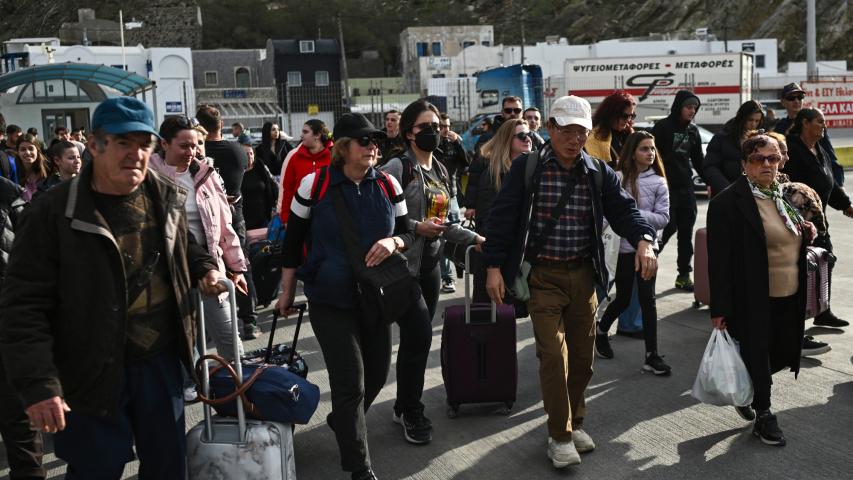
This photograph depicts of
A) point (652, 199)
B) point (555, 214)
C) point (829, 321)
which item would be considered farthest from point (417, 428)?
point (829, 321)

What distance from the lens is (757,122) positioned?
782 centimetres

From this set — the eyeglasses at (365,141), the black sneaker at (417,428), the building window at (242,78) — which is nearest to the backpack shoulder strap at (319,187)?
the eyeglasses at (365,141)

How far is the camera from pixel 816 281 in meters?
5.71

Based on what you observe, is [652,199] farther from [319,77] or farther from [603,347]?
[319,77]

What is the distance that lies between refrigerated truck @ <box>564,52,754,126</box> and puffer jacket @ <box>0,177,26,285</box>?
29.8m

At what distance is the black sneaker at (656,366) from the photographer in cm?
611

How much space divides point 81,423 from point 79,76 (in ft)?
75.3

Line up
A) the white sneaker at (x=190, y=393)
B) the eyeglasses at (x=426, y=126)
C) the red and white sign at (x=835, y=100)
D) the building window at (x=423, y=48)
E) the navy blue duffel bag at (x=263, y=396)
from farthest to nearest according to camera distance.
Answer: the building window at (x=423, y=48), the red and white sign at (x=835, y=100), the white sneaker at (x=190, y=393), the eyeglasses at (x=426, y=126), the navy blue duffel bag at (x=263, y=396)

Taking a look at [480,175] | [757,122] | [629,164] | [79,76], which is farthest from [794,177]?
[79,76]

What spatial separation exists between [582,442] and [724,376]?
841mm

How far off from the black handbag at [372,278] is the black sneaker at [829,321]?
14.4ft

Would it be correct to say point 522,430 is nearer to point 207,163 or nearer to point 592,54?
point 207,163

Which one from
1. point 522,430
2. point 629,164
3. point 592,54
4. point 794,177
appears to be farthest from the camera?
point 592,54

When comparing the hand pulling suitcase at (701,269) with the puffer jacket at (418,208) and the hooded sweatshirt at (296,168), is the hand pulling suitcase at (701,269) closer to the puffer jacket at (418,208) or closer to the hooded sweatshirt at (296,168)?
the hooded sweatshirt at (296,168)
